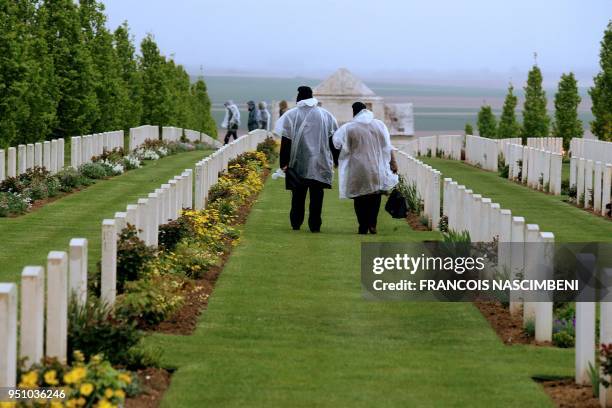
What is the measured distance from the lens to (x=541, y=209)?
21.3 m

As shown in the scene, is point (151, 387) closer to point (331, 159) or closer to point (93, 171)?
point (331, 159)

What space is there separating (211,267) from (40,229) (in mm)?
3965

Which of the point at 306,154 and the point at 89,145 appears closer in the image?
the point at 306,154

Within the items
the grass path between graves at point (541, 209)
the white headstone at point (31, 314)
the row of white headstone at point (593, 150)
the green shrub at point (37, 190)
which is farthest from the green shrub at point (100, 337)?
the row of white headstone at point (593, 150)

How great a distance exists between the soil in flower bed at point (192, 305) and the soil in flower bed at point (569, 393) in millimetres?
2732

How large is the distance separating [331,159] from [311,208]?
0.71 m

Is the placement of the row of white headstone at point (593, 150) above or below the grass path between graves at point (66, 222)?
above

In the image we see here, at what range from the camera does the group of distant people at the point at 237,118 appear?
127 feet

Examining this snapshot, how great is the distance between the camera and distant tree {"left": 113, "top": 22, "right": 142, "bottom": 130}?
4025 centimetres

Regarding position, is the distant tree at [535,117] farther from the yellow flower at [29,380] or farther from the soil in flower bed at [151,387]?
the yellow flower at [29,380]

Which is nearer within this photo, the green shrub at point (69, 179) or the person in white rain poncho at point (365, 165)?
the person in white rain poncho at point (365, 165)

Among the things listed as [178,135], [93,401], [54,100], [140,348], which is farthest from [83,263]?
[178,135]

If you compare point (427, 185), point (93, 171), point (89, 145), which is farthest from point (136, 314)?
point (89, 145)

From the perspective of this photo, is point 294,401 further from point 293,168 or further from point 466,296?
point 293,168
